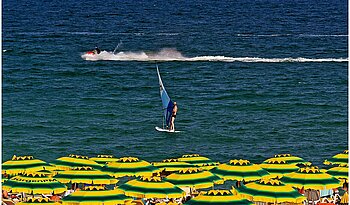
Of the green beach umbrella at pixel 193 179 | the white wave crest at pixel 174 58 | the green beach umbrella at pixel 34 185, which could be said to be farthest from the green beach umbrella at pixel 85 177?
the white wave crest at pixel 174 58

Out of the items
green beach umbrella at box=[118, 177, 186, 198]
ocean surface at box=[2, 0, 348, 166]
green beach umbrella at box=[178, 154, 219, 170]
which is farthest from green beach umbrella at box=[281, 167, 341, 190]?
ocean surface at box=[2, 0, 348, 166]

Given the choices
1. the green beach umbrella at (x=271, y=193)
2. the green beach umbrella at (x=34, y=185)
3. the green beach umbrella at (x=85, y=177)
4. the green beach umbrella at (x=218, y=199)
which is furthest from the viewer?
the green beach umbrella at (x=85, y=177)

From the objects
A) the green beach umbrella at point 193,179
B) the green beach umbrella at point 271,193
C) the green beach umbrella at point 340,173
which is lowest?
the green beach umbrella at point 271,193

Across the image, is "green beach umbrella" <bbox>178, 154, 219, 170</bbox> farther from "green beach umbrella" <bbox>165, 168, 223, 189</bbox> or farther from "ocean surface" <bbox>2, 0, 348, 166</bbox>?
"ocean surface" <bbox>2, 0, 348, 166</bbox>

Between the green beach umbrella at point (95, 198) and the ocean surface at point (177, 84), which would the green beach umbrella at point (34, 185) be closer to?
the green beach umbrella at point (95, 198)

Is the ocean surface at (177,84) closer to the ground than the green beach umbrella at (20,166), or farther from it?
farther from it

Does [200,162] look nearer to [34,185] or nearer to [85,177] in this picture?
[85,177]

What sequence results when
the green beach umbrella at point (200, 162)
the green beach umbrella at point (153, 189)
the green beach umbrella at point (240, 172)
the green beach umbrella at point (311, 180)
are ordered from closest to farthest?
the green beach umbrella at point (153, 189) < the green beach umbrella at point (311, 180) < the green beach umbrella at point (240, 172) < the green beach umbrella at point (200, 162)
